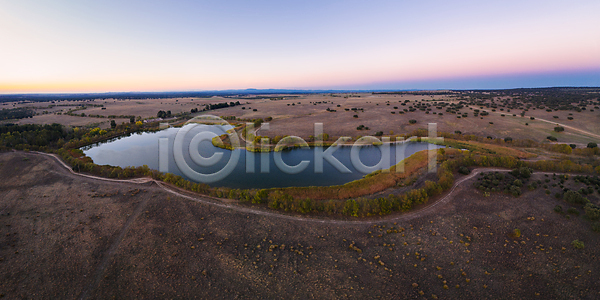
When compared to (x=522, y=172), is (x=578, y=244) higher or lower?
lower

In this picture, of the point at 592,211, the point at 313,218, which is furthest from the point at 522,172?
the point at 313,218

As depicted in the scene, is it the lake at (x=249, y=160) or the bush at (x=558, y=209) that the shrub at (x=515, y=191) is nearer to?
the bush at (x=558, y=209)

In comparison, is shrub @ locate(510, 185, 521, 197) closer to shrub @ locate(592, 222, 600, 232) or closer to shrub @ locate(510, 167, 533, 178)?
shrub @ locate(510, 167, 533, 178)

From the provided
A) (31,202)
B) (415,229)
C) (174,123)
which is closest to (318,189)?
(415,229)

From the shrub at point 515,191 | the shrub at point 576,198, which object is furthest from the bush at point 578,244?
the shrub at point 515,191

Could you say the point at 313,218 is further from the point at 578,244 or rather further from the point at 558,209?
the point at 558,209

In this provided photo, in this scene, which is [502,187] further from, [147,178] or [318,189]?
[147,178]
